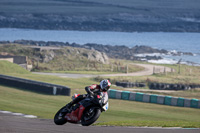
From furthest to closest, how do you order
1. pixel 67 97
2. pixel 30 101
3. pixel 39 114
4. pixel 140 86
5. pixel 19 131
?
pixel 140 86, pixel 67 97, pixel 30 101, pixel 39 114, pixel 19 131

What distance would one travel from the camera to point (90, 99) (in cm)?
1330

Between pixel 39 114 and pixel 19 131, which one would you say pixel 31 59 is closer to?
pixel 39 114

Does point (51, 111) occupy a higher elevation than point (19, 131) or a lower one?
lower

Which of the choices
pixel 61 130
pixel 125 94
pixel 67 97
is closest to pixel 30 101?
pixel 67 97

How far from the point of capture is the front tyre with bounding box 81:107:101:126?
1309 cm

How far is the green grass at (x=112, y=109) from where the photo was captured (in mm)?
23062

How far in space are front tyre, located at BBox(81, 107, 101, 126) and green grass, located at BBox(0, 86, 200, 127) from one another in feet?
22.4

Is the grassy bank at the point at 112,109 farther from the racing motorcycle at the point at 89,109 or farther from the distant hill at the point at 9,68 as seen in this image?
the distant hill at the point at 9,68

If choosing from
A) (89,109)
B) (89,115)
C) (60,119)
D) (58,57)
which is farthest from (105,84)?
(58,57)

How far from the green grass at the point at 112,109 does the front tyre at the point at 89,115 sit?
683 cm

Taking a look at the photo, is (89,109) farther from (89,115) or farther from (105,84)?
(105,84)

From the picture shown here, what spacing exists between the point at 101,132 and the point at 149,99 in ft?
64.9

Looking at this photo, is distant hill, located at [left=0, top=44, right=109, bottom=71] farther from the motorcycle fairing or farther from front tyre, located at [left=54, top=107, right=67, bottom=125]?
the motorcycle fairing

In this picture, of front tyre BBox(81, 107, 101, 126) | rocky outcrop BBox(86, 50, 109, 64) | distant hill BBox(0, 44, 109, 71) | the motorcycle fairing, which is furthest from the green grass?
rocky outcrop BBox(86, 50, 109, 64)
